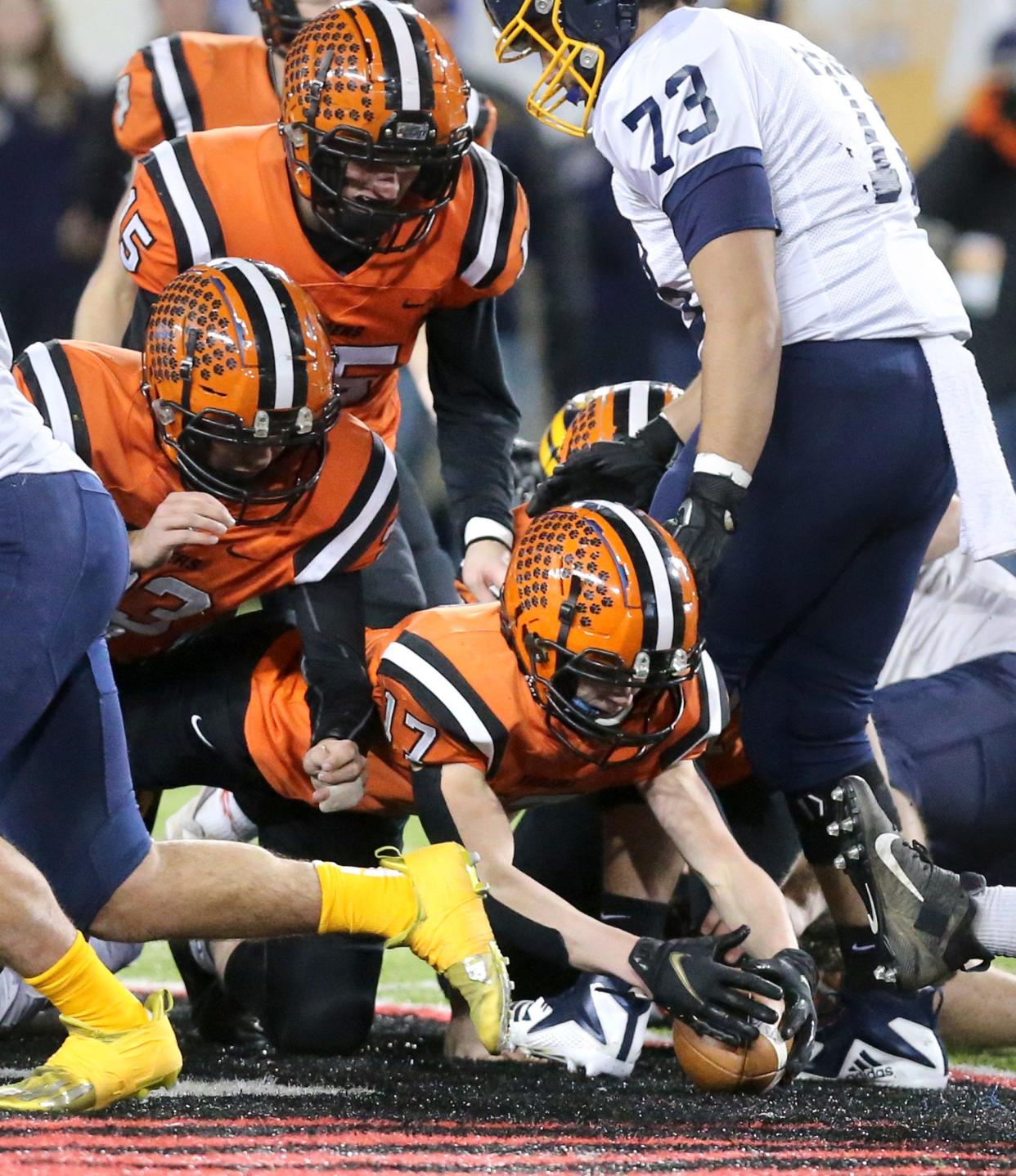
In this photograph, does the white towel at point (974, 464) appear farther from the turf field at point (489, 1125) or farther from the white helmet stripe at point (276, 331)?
the white helmet stripe at point (276, 331)

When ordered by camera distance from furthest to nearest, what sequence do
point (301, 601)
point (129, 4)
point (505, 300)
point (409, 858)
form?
point (129, 4)
point (505, 300)
point (301, 601)
point (409, 858)

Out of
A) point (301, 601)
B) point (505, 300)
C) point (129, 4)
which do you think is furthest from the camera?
point (129, 4)

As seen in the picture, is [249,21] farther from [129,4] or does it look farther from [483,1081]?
[483,1081]

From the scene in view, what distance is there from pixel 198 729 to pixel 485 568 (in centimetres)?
63

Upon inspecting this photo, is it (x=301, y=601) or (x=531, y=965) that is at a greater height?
(x=301, y=601)

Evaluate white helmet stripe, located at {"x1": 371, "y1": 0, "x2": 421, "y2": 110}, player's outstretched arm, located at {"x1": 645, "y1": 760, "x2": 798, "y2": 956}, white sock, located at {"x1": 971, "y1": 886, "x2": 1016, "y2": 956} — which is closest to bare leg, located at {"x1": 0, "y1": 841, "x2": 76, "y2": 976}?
player's outstretched arm, located at {"x1": 645, "y1": 760, "x2": 798, "y2": 956}

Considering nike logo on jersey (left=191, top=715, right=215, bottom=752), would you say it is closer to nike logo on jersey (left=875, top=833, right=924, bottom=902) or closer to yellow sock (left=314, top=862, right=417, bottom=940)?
yellow sock (left=314, top=862, right=417, bottom=940)

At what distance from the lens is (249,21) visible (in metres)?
6.79

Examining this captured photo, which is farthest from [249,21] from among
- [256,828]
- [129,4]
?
[256,828]

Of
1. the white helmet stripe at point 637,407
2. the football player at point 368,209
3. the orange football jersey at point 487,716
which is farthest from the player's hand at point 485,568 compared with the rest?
the orange football jersey at point 487,716

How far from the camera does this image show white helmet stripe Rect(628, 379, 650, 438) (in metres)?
3.68

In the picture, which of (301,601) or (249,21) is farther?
(249,21)

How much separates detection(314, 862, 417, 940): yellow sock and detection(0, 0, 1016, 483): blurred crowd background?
11.0ft

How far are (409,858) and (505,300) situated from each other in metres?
4.07
